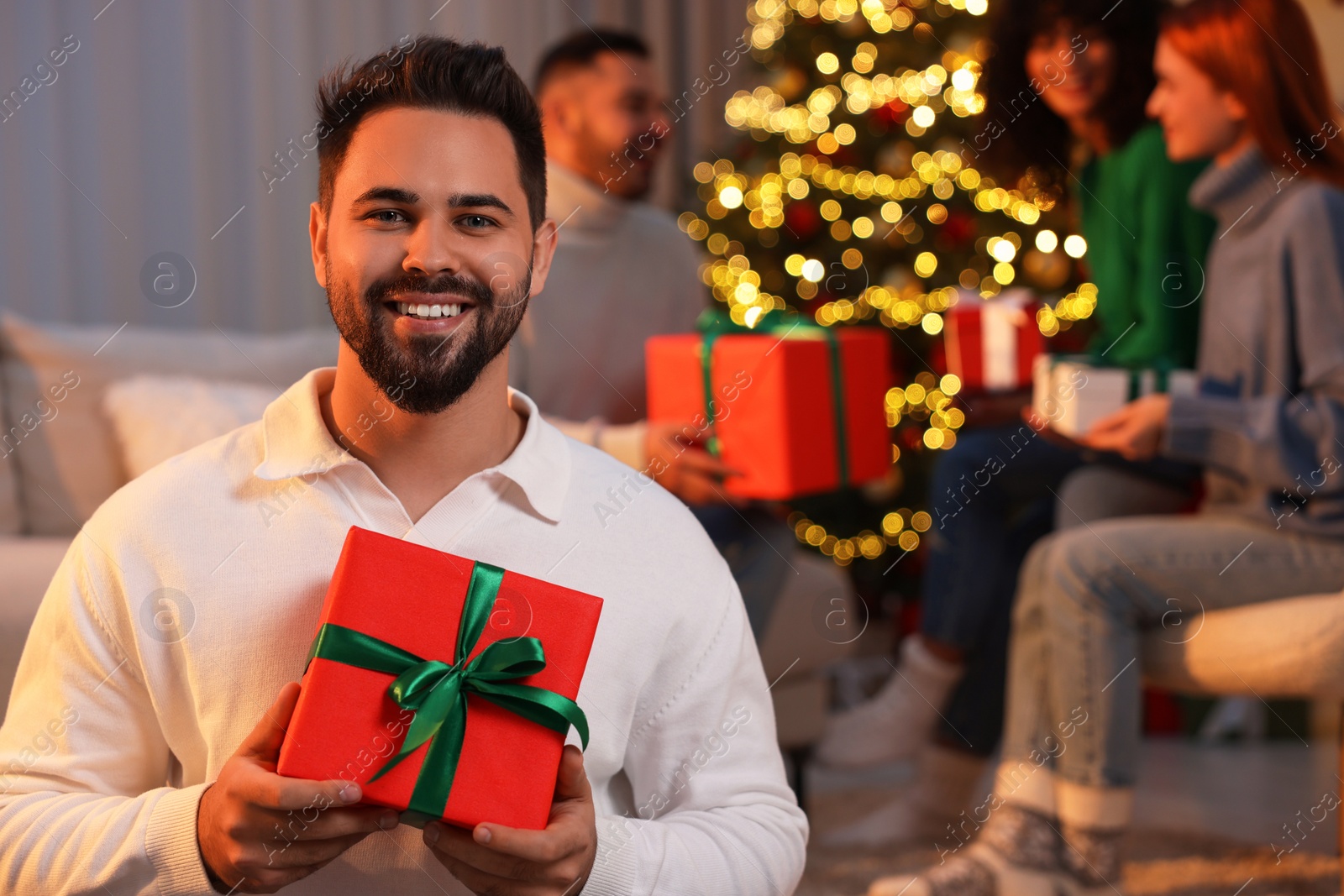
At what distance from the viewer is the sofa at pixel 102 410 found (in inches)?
70.0

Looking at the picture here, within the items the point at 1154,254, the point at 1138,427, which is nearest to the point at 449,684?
the point at 1138,427

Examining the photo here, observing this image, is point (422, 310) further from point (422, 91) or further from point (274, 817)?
point (274, 817)

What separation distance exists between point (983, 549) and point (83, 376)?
1.61 metres

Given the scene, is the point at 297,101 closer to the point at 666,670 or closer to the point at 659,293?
the point at 659,293

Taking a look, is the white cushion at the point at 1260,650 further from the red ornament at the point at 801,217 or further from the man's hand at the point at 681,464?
the red ornament at the point at 801,217

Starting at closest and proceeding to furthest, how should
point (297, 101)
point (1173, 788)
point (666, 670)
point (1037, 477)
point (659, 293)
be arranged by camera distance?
point (666, 670) < point (659, 293) < point (1037, 477) < point (1173, 788) < point (297, 101)

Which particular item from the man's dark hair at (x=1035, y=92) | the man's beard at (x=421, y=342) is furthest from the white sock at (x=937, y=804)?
the man's beard at (x=421, y=342)

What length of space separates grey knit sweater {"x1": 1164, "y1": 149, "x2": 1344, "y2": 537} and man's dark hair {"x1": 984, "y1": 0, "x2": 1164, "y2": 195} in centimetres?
40

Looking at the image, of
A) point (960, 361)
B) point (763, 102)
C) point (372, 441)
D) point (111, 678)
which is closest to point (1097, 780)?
point (960, 361)

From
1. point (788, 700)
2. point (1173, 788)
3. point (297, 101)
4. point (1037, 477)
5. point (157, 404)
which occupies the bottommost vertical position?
point (1173, 788)

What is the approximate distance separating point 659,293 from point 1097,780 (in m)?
1.05

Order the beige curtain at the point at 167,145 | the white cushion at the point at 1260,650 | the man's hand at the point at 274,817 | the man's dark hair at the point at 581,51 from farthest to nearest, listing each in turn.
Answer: the beige curtain at the point at 167,145 → the man's dark hair at the point at 581,51 → the white cushion at the point at 1260,650 → the man's hand at the point at 274,817

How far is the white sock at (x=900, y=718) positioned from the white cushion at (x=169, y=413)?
1.22m

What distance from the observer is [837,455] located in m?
1.80
